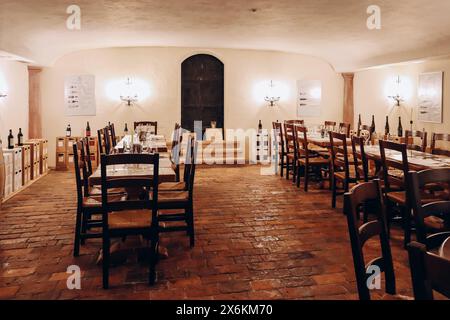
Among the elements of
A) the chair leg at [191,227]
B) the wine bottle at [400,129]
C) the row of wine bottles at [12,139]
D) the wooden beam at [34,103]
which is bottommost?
the chair leg at [191,227]

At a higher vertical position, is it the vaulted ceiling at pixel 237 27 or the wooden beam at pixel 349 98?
the vaulted ceiling at pixel 237 27

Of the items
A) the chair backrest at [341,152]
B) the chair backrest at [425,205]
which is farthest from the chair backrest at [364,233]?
the chair backrest at [341,152]

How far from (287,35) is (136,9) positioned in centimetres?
292

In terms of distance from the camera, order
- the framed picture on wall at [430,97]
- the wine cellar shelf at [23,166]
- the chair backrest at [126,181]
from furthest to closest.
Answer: the framed picture on wall at [430,97]
the wine cellar shelf at [23,166]
the chair backrest at [126,181]

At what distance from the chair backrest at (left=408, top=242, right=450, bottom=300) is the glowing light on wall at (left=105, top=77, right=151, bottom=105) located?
885 centimetres

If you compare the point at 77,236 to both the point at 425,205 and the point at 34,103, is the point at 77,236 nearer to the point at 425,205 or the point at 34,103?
the point at 425,205

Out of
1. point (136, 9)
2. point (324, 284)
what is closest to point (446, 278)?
point (324, 284)

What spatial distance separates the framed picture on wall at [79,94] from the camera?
9.20 m

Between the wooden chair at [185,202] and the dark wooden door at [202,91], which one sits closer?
the wooden chair at [185,202]

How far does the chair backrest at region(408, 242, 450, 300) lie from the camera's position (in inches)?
42.2

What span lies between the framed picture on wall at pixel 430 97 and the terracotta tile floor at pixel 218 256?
2.93m

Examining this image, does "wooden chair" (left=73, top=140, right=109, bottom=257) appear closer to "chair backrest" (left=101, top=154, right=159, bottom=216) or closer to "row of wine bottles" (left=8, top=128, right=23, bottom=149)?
"chair backrest" (left=101, top=154, right=159, bottom=216)

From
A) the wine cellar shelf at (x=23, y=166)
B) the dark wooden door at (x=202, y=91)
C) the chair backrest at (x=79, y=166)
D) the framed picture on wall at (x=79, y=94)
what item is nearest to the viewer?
the chair backrest at (x=79, y=166)

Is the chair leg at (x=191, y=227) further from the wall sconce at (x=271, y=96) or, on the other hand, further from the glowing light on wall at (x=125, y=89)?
the wall sconce at (x=271, y=96)
